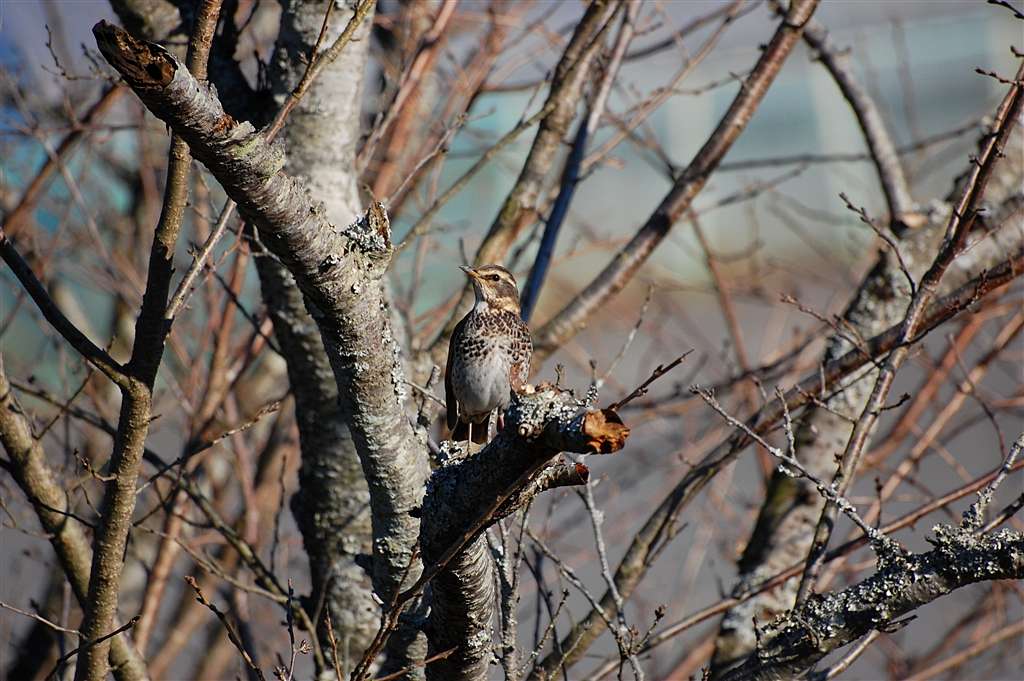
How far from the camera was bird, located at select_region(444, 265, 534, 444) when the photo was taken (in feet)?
Result: 13.4

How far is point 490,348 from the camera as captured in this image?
4105 mm

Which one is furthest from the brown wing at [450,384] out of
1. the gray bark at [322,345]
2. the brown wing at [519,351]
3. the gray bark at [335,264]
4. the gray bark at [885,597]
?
the gray bark at [885,597]

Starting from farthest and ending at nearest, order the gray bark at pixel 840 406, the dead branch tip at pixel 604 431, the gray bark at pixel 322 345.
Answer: the gray bark at pixel 840 406, the gray bark at pixel 322 345, the dead branch tip at pixel 604 431

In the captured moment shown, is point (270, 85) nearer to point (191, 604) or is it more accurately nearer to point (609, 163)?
point (609, 163)

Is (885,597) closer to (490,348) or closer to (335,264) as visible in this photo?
(335,264)

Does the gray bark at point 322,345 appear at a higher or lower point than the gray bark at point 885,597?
higher

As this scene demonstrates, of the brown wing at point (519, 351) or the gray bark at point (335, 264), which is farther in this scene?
the brown wing at point (519, 351)

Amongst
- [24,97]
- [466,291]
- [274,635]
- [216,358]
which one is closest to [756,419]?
[466,291]

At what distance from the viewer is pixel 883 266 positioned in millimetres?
4652

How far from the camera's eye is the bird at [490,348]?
4086 mm

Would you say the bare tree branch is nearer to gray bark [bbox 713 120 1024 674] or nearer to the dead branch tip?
gray bark [bbox 713 120 1024 674]

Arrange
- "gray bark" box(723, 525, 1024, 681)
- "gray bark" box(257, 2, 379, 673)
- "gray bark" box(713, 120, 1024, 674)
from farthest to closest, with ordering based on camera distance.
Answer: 1. "gray bark" box(713, 120, 1024, 674)
2. "gray bark" box(257, 2, 379, 673)
3. "gray bark" box(723, 525, 1024, 681)

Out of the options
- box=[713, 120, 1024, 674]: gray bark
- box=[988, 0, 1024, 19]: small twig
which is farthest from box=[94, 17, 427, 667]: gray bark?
box=[713, 120, 1024, 674]: gray bark

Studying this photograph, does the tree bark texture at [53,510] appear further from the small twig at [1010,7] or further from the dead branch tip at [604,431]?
the small twig at [1010,7]
